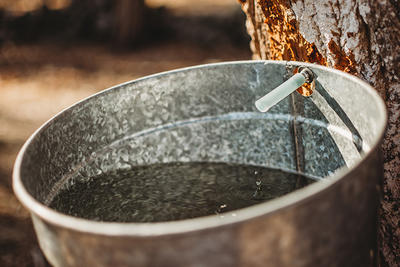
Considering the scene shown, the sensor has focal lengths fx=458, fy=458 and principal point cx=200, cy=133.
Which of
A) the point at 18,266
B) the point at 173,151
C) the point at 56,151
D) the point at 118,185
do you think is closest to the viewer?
the point at 56,151

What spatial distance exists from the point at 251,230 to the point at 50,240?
33 cm

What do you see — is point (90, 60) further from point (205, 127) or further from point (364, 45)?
point (364, 45)

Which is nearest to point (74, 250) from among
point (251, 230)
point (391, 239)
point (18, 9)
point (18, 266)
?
point (251, 230)

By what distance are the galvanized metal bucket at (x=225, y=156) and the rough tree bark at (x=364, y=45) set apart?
0.52 ft

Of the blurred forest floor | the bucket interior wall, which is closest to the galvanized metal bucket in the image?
Result: the bucket interior wall

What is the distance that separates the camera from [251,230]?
638 millimetres

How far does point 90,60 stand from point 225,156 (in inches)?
153

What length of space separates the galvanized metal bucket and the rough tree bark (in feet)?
0.52

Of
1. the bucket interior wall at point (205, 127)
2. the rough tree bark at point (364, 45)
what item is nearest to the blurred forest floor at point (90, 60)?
the bucket interior wall at point (205, 127)

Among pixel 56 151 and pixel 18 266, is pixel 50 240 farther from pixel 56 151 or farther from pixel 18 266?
pixel 18 266

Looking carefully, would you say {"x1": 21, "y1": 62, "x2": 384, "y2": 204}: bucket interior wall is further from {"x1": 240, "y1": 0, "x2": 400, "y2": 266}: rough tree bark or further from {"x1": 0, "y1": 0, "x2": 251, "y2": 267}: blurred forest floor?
{"x1": 0, "y1": 0, "x2": 251, "y2": 267}: blurred forest floor

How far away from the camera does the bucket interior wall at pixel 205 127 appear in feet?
3.54

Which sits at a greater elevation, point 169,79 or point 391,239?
point 169,79

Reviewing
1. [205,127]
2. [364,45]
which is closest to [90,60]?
Result: [205,127]
